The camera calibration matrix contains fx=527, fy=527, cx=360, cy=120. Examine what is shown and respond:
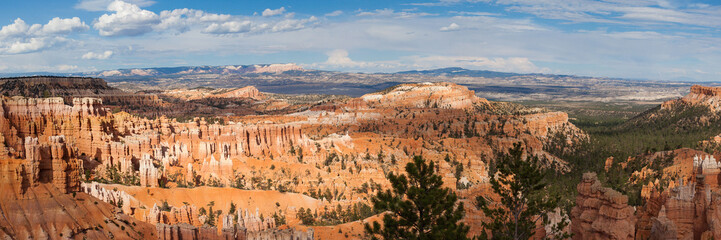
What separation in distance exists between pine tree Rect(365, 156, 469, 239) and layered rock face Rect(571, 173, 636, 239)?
8.23m

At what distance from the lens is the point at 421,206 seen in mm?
22797

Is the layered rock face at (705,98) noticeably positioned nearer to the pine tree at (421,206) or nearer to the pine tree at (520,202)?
the pine tree at (520,202)

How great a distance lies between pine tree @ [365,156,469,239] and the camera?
880 inches

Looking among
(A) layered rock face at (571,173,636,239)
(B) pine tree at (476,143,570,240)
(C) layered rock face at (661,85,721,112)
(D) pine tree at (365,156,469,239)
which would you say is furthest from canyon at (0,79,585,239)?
(C) layered rock face at (661,85,721,112)

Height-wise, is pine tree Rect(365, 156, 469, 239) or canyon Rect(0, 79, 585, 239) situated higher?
pine tree Rect(365, 156, 469, 239)

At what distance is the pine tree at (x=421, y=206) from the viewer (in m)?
22.4

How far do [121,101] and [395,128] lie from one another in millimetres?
83028

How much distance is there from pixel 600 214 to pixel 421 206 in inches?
405

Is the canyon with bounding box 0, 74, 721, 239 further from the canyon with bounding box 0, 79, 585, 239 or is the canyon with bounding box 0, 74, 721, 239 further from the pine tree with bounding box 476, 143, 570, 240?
the pine tree with bounding box 476, 143, 570, 240

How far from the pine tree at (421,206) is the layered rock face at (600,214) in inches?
324

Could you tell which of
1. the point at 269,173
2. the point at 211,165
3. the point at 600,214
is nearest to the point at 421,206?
the point at 600,214

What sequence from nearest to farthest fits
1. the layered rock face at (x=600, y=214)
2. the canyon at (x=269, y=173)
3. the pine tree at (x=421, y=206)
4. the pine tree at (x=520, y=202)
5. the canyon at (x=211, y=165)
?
1. the pine tree at (x=421, y=206)
2. the layered rock face at (x=600, y=214)
3. the canyon at (x=269, y=173)
4. the pine tree at (x=520, y=202)
5. the canyon at (x=211, y=165)

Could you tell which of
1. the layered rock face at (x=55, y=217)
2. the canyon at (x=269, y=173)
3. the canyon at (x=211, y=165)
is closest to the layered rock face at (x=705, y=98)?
the canyon at (x=269, y=173)

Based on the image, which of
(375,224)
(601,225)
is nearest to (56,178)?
(375,224)
